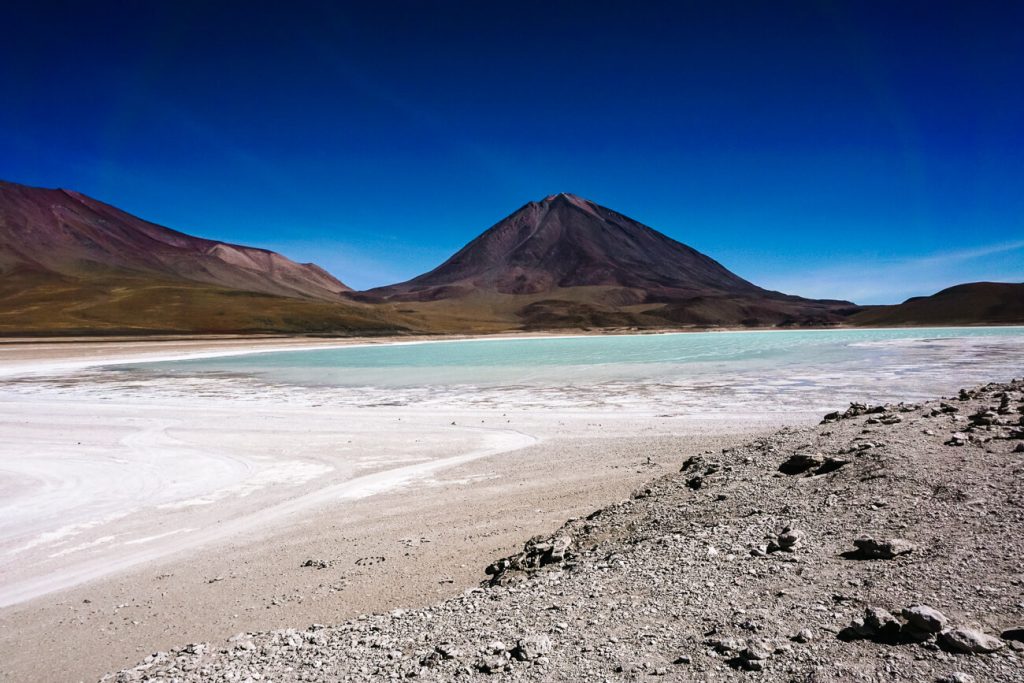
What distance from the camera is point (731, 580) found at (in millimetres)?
3844

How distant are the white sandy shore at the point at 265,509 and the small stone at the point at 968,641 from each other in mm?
3184

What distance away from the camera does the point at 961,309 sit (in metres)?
142

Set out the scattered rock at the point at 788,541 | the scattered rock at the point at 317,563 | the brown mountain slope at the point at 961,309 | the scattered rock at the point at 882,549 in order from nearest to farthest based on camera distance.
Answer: the scattered rock at the point at 882,549 < the scattered rock at the point at 788,541 < the scattered rock at the point at 317,563 < the brown mountain slope at the point at 961,309

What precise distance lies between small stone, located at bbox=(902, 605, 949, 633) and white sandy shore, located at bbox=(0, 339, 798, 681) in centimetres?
304

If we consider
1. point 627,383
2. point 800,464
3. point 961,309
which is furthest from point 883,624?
point 961,309

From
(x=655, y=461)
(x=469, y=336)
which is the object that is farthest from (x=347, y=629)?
(x=469, y=336)

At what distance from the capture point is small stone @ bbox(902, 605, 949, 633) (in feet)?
9.57

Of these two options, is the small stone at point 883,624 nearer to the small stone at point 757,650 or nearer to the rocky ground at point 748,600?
the rocky ground at point 748,600

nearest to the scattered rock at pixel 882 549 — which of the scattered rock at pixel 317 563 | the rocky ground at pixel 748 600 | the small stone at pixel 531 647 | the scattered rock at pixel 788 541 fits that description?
the rocky ground at pixel 748 600

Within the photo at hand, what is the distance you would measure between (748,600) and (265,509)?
5774 mm

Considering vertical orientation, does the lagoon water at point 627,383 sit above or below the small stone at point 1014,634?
below

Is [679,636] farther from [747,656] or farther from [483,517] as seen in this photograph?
[483,517]

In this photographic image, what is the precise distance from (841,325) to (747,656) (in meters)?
154

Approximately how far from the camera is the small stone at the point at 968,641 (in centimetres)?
277
